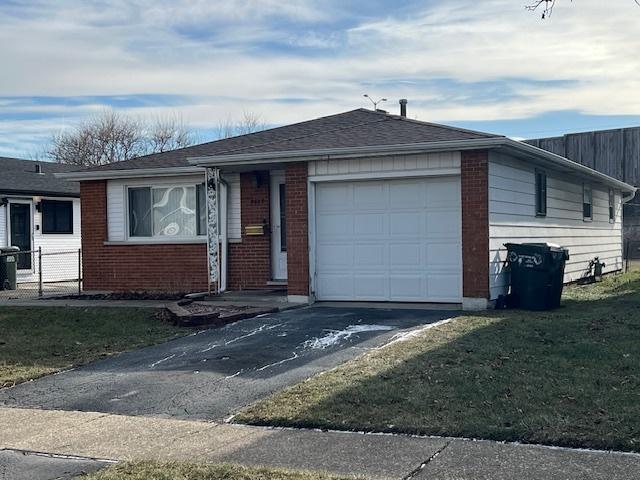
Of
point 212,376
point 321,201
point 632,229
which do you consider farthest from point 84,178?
point 632,229

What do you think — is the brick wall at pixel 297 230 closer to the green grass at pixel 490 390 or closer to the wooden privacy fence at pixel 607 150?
the green grass at pixel 490 390

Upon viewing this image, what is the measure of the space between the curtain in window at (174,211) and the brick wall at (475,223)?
629 cm

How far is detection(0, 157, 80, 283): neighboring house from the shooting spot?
76.7 ft

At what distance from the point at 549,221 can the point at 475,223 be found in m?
4.61

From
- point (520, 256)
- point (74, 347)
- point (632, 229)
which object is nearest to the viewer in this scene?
Answer: point (74, 347)

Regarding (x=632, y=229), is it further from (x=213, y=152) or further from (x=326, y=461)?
(x=326, y=461)

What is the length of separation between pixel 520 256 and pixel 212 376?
267 inches

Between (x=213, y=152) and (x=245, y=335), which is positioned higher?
(x=213, y=152)

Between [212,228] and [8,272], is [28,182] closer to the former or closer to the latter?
[8,272]

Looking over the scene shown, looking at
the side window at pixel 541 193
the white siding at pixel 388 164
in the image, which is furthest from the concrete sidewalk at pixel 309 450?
the side window at pixel 541 193

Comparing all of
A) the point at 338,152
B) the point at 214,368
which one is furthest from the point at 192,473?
the point at 338,152

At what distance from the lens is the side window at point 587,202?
20.8m

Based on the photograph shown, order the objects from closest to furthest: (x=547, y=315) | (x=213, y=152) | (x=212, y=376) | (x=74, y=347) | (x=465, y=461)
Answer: (x=465, y=461) → (x=212, y=376) → (x=74, y=347) → (x=547, y=315) → (x=213, y=152)

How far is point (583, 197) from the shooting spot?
68.1 feet
